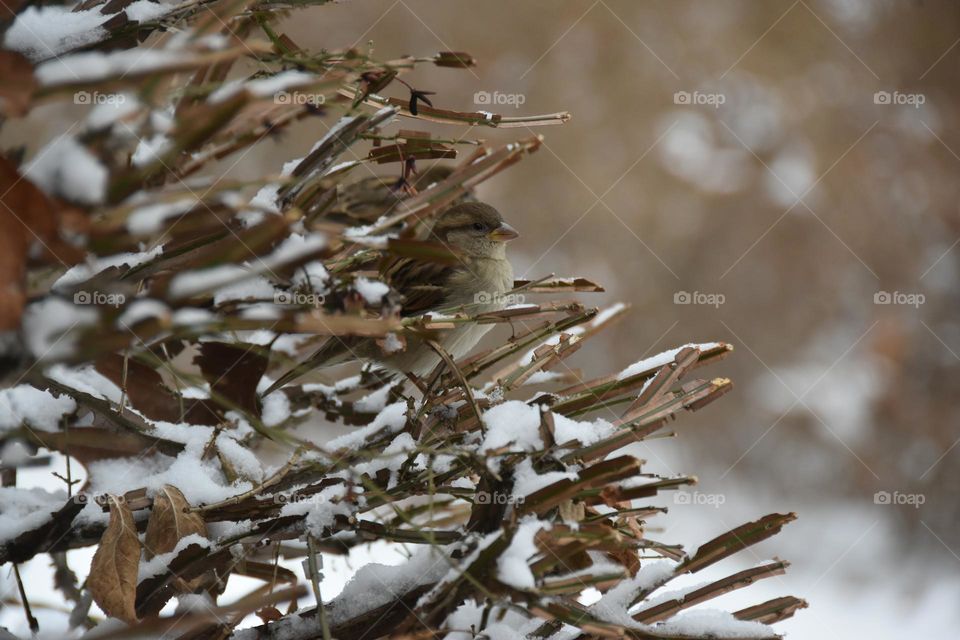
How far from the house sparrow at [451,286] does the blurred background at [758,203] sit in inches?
124

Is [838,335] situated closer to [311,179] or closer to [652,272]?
[652,272]

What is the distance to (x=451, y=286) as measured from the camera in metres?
2.49

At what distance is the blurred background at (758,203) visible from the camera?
236 inches

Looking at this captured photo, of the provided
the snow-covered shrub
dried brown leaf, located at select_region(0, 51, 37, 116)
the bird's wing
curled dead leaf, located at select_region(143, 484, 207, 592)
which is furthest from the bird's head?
dried brown leaf, located at select_region(0, 51, 37, 116)

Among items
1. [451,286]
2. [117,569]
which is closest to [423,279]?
[451,286]

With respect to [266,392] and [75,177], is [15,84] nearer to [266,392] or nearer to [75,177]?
[75,177]

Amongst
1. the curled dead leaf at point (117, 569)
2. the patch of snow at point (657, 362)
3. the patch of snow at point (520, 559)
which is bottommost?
the curled dead leaf at point (117, 569)

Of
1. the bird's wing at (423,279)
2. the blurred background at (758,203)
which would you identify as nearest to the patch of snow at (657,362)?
the bird's wing at (423,279)

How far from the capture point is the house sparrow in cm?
206

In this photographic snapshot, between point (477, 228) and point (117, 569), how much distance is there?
1.74 metres

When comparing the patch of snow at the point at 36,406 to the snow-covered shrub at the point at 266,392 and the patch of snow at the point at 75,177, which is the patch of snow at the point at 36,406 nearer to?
the snow-covered shrub at the point at 266,392

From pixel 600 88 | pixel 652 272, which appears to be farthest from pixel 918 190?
pixel 600 88

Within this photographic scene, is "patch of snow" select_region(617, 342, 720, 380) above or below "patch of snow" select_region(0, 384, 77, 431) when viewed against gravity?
above

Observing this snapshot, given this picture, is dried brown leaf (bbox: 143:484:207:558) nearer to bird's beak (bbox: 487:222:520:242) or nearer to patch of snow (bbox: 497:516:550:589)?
patch of snow (bbox: 497:516:550:589)
